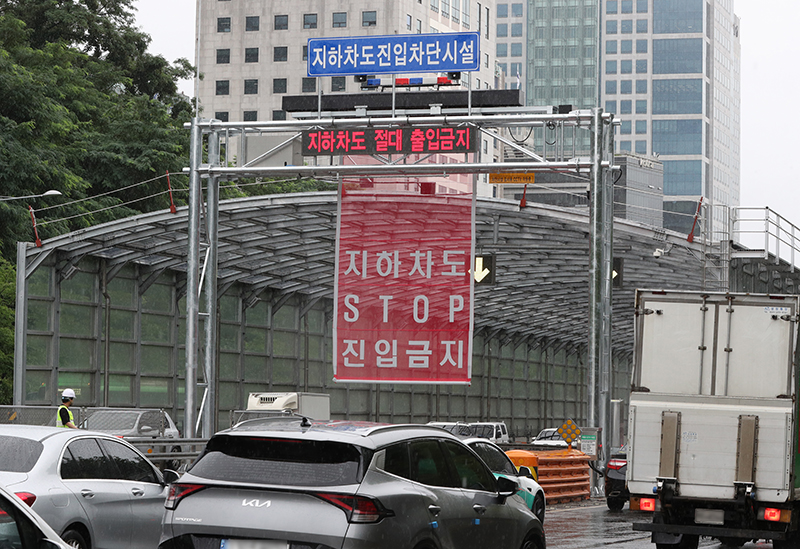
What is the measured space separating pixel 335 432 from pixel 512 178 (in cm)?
1795

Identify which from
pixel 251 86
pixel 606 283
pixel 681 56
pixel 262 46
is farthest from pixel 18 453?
pixel 681 56

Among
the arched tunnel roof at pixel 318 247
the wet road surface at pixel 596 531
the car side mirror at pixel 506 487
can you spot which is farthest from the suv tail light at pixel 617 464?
the car side mirror at pixel 506 487

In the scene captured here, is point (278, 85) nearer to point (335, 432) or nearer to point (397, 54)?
point (397, 54)

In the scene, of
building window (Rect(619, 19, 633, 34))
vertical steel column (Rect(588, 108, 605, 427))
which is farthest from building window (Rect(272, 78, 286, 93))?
building window (Rect(619, 19, 633, 34))

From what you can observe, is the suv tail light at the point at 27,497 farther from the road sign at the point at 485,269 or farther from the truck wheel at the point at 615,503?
the road sign at the point at 485,269

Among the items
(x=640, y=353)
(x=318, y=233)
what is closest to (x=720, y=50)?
(x=318, y=233)

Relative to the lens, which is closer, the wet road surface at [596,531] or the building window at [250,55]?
the wet road surface at [596,531]

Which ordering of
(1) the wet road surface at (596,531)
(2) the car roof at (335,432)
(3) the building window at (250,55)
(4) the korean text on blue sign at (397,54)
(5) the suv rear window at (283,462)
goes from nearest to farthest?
(5) the suv rear window at (283,462) < (2) the car roof at (335,432) < (1) the wet road surface at (596,531) < (4) the korean text on blue sign at (397,54) < (3) the building window at (250,55)

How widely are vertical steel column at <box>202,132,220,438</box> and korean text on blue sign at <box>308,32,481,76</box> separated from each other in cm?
301

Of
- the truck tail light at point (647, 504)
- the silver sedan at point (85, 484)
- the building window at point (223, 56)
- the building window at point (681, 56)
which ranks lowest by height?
the truck tail light at point (647, 504)

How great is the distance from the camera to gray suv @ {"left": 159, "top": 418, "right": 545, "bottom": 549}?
294 inches

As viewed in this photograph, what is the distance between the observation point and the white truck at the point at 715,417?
42.9ft

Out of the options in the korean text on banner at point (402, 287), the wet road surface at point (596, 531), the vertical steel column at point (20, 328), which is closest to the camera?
the wet road surface at point (596, 531)

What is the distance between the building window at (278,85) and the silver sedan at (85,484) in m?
84.8
